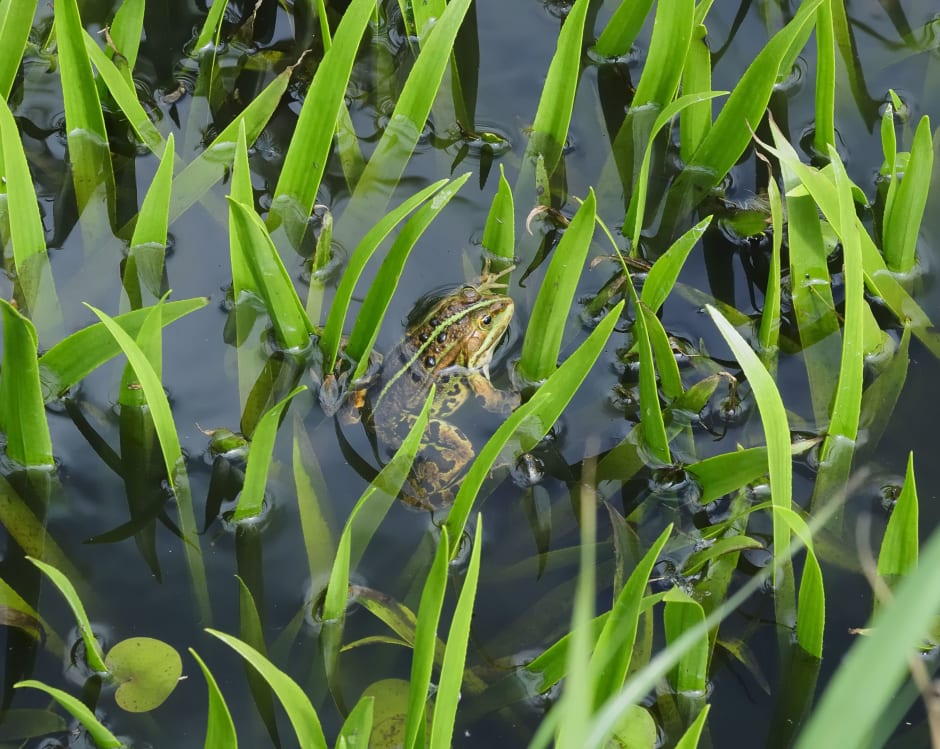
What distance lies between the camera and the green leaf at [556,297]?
10.5 ft

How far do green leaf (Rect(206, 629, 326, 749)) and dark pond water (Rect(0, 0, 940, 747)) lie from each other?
586 millimetres

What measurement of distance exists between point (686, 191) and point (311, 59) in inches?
78.2

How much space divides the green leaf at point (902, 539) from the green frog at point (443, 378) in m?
1.46

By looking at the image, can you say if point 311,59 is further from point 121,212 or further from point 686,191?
point 686,191

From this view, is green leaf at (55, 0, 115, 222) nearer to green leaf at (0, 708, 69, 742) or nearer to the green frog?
the green frog

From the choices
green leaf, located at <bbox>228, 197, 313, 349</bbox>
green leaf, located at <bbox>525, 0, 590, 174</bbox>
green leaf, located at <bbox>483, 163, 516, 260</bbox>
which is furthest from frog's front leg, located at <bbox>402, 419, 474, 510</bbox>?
green leaf, located at <bbox>525, 0, 590, 174</bbox>

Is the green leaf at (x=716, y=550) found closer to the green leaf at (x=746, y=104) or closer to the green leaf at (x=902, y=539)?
the green leaf at (x=902, y=539)

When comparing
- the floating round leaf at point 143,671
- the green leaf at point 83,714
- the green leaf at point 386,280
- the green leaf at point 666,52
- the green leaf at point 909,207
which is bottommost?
the floating round leaf at point 143,671

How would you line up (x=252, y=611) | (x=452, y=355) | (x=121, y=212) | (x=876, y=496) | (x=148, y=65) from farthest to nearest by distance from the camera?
(x=148, y=65) → (x=121, y=212) → (x=452, y=355) → (x=876, y=496) → (x=252, y=611)

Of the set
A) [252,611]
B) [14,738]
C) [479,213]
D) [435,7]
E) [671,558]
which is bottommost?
[14,738]

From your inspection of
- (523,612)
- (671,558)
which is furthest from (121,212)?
(671,558)

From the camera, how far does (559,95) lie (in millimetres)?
4027

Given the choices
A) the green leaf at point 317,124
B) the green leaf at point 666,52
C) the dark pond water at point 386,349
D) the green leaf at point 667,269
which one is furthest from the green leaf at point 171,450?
the green leaf at point 666,52

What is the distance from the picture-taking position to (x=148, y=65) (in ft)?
15.3
